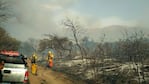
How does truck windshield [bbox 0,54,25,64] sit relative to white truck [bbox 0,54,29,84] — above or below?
above

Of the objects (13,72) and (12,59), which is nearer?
(13,72)

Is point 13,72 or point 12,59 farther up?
point 12,59

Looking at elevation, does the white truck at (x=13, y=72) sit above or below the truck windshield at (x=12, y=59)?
below

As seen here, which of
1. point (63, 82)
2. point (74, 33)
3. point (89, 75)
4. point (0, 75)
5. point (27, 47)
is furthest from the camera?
point (27, 47)

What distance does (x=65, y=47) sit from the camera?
83.2 metres

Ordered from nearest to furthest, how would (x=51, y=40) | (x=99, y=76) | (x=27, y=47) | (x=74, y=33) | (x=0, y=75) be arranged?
1. (x=0, y=75)
2. (x=99, y=76)
3. (x=74, y=33)
4. (x=51, y=40)
5. (x=27, y=47)

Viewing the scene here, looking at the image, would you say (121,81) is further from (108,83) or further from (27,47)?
Result: (27,47)

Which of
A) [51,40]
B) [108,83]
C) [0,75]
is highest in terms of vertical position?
[51,40]

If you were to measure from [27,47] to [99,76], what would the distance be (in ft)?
488

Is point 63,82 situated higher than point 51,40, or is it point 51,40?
point 51,40

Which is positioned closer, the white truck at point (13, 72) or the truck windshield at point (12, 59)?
the white truck at point (13, 72)

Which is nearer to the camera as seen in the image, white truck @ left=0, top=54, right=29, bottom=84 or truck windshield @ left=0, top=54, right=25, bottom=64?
white truck @ left=0, top=54, right=29, bottom=84

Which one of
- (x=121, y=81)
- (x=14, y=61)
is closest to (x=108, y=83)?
(x=121, y=81)

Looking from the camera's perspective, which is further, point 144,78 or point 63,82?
point 144,78
